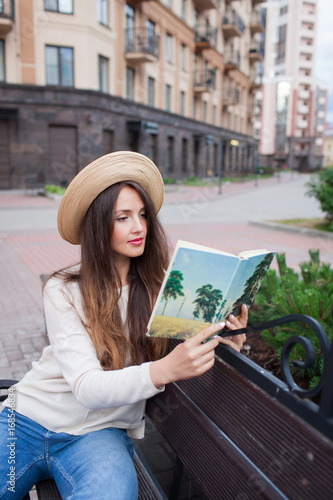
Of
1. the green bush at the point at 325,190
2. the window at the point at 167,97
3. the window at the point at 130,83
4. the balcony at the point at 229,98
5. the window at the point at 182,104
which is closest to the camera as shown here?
the green bush at the point at 325,190

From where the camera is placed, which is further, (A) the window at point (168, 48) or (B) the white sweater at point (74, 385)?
(A) the window at point (168, 48)

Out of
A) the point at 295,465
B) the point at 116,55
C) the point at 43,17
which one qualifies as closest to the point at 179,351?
the point at 295,465

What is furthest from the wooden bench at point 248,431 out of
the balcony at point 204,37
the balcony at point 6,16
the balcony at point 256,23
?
the balcony at point 256,23

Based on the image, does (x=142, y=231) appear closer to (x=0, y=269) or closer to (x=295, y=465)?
(x=295, y=465)

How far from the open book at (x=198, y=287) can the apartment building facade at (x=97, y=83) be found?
69.6 feet

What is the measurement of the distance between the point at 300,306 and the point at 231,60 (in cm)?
4431

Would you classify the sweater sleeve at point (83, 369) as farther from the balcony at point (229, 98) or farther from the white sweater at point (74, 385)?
the balcony at point (229, 98)

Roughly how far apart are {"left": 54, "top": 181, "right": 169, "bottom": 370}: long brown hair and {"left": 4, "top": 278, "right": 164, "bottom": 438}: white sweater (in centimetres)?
4

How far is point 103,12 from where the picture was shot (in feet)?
74.1

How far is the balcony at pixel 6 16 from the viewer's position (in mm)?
19625

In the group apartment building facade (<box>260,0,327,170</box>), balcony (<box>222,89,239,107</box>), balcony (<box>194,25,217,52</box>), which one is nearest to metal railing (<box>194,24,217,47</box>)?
balcony (<box>194,25,217,52</box>)

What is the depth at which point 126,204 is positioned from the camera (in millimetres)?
1592

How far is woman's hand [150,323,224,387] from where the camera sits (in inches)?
48.5

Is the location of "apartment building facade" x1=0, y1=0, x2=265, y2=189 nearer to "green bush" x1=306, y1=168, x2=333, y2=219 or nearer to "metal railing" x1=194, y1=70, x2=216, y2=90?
"metal railing" x1=194, y1=70, x2=216, y2=90
